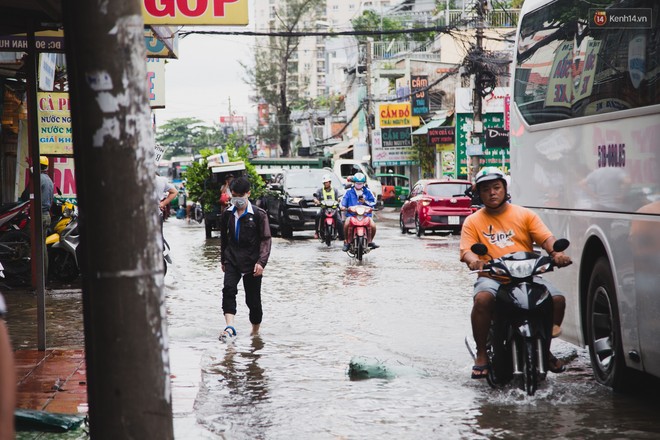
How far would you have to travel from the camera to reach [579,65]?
8.87m

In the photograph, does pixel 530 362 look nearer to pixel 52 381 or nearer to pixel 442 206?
pixel 52 381

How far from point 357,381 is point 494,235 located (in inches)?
65.6

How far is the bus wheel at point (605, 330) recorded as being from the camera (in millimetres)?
8062

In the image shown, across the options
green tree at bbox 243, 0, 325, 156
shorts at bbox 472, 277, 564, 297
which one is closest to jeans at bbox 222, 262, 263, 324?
shorts at bbox 472, 277, 564, 297

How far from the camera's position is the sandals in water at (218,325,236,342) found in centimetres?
1132

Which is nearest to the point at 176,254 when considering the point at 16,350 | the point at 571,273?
the point at 16,350

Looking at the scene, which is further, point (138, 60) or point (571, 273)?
point (571, 273)

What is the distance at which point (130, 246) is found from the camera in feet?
11.8

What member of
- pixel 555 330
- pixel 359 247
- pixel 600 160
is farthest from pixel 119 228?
pixel 359 247

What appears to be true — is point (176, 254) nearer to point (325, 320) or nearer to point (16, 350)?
point (325, 320)

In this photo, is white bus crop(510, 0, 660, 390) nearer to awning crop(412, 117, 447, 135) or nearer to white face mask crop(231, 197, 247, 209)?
white face mask crop(231, 197, 247, 209)

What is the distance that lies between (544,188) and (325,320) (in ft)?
12.6

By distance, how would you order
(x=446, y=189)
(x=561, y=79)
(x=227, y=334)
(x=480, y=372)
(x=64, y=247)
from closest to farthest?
1. (x=480, y=372)
2. (x=561, y=79)
3. (x=227, y=334)
4. (x=64, y=247)
5. (x=446, y=189)

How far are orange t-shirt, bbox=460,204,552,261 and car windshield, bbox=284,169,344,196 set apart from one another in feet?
73.5
